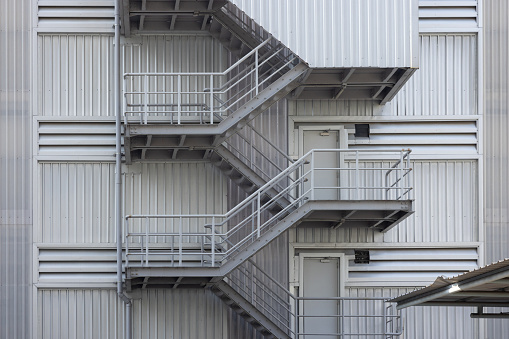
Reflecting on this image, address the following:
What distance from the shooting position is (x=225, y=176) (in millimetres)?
25031

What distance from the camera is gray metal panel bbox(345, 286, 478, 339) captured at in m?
25.1

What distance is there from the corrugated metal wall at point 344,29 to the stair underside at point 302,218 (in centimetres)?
339

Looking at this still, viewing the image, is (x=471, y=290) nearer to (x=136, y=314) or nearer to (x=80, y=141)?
(x=136, y=314)

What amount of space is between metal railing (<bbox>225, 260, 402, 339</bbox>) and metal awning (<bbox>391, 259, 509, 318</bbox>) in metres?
5.90

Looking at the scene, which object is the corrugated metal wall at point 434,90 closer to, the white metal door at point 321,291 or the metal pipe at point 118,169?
the white metal door at point 321,291

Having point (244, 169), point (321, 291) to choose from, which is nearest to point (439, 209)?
point (321, 291)

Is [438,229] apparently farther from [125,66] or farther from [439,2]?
[125,66]

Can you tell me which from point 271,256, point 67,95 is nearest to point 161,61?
point 67,95

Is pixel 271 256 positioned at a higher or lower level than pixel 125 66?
lower

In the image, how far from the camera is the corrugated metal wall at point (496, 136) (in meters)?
25.3

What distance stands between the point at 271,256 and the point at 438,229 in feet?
15.1

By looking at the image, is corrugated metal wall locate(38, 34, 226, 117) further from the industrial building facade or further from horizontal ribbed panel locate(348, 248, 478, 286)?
horizontal ribbed panel locate(348, 248, 478, 286)

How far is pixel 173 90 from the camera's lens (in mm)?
25094

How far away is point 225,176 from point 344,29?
5.19 meters
